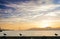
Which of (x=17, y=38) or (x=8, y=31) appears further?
(x=8, y=31)

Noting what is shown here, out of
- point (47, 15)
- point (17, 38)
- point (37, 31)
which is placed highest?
point (47, 15)

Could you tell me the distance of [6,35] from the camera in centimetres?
909

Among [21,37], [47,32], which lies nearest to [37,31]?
[47,32]

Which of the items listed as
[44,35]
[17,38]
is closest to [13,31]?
[17,38]

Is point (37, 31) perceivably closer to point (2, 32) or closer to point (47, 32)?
point (47, 32)

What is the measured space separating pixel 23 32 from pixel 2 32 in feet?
4.95

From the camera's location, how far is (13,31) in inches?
389

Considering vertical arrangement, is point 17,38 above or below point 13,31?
below

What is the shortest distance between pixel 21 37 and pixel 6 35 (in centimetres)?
102

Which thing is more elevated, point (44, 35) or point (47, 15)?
point (47, 15)

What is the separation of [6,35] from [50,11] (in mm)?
3534

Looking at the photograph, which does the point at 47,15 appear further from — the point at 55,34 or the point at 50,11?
the point at 55,34

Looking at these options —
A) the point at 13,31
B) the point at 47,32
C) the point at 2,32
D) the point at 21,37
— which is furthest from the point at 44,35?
the point at 2,32

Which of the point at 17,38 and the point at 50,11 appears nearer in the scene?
the point at 17,38
